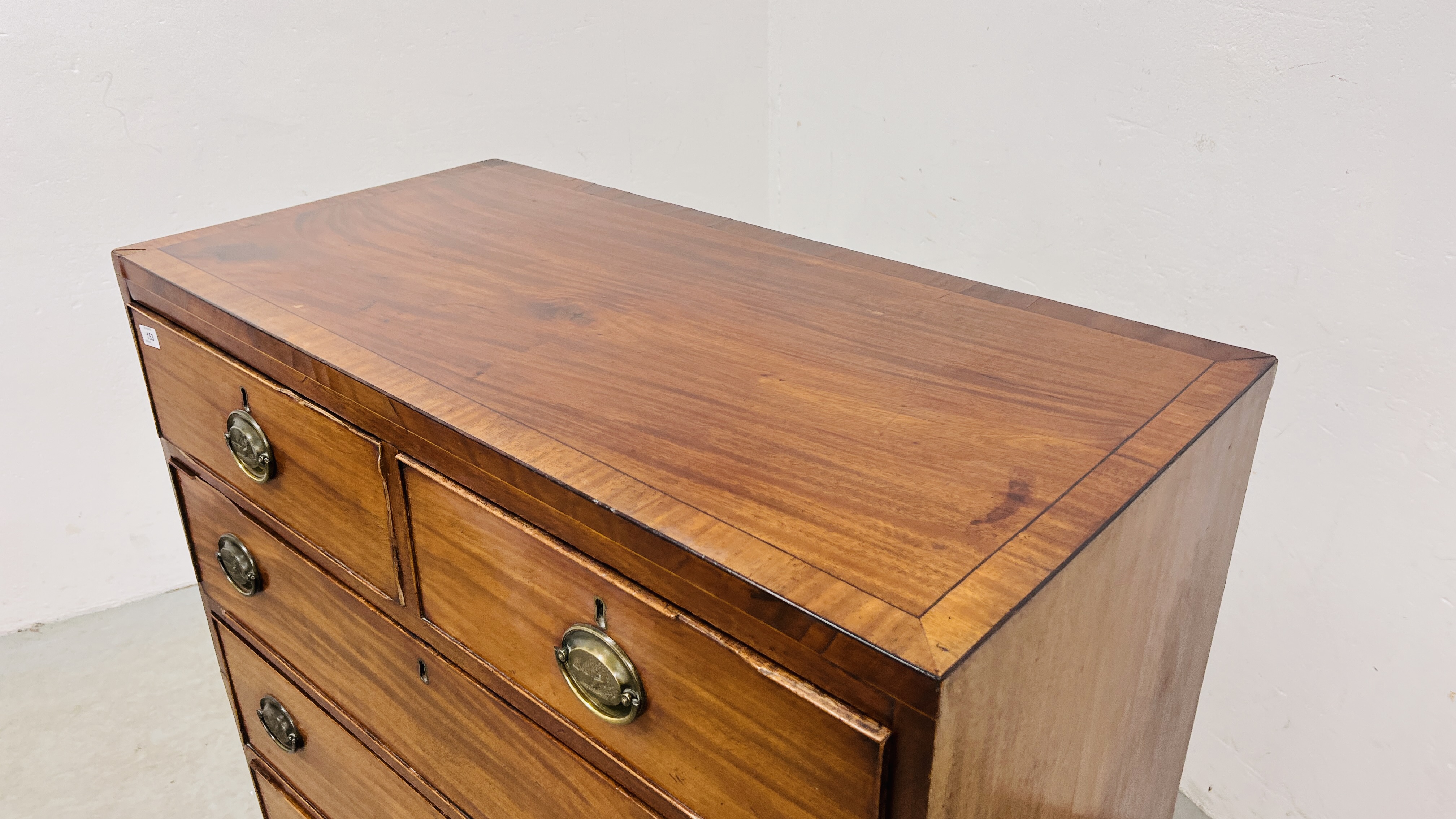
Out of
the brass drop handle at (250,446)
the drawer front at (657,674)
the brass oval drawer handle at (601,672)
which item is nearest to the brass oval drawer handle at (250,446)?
the brass drop handle at (250,446)

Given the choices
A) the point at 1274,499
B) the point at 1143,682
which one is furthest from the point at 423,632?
the point at 1274,499

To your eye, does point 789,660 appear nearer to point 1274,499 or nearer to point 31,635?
point 1274,499

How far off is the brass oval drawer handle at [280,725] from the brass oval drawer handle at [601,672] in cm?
59

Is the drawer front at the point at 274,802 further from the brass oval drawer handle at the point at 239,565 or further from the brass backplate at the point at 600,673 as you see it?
the brass backplate at the point at 600,673

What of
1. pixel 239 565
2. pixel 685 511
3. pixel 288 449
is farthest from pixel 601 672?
pixel 239 565

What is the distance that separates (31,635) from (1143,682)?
204 centimetres

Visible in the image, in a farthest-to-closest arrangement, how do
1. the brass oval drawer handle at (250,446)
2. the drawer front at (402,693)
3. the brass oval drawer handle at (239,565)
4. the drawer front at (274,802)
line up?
the drawer front at (274,802) → the brass oval drawer handle at (239,565) → the brass oval drawer handle at (250,446) → the drawer front at (402,693)

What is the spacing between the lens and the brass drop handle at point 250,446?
0.96 meters

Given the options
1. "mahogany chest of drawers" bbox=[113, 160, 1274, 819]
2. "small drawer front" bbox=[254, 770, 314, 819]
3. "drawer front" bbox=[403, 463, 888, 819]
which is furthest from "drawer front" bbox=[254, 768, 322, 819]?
"drawer front" bbox=[403, 463, 888, 819]

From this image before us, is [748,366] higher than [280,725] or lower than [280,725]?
higher

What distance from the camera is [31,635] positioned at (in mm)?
1991

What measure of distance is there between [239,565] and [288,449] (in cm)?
23

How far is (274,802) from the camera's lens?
132 centimetres

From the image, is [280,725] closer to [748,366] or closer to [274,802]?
[274,802]
